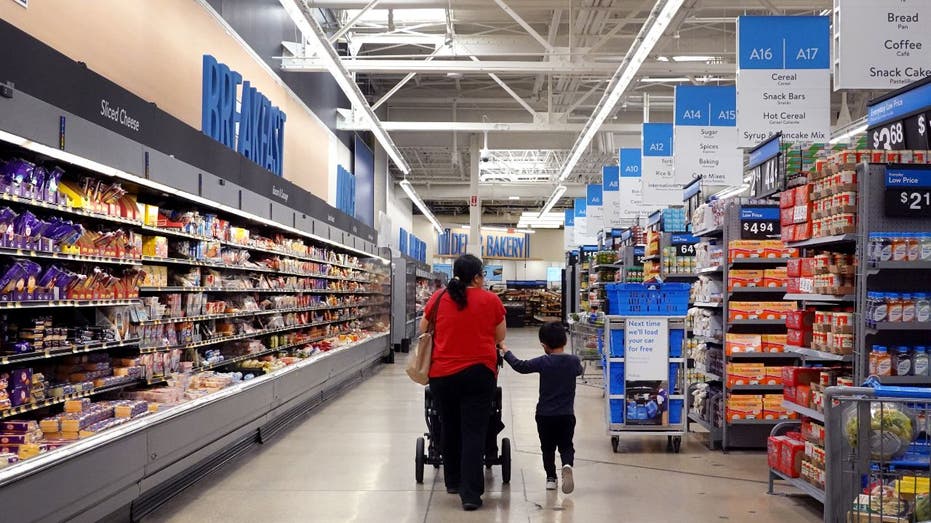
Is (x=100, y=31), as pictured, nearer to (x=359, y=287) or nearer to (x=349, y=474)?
(x=349, y=474)

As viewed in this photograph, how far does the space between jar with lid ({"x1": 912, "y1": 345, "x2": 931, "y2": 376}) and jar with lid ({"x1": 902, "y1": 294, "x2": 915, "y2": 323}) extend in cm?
21

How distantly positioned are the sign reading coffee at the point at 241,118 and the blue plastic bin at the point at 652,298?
4699mm

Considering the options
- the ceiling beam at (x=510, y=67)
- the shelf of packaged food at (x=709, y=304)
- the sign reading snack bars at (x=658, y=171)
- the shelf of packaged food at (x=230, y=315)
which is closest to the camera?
the shelf of packaged food at (x=230, y=315)

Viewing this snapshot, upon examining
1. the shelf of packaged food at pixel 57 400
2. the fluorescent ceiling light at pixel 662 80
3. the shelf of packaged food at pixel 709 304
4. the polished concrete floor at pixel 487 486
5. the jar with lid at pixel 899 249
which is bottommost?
the polished concrete floor at pixel 487 486

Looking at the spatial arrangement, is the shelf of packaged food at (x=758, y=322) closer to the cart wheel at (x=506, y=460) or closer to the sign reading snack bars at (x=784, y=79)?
the sign reading snack bars at (x=784, y=79)

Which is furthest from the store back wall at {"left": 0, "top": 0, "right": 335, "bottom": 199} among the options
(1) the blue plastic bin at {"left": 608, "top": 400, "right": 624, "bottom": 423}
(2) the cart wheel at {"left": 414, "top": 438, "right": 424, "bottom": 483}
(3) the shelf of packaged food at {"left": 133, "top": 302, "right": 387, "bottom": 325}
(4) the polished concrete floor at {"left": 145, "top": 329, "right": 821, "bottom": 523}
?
(1) the blue plastic bin at {"left": 608, "top": 400, "right": 624, "bottom": 423}

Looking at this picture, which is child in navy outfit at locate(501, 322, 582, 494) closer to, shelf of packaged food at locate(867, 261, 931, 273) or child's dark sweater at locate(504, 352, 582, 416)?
child's dark sweater at locate(504, 352, 582, 416)

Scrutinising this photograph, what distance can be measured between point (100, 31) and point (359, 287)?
926cm

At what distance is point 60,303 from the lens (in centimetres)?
451

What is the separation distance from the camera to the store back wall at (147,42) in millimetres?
5824

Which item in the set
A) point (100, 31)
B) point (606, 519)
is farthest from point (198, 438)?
point (100, 31)

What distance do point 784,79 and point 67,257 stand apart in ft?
21.8

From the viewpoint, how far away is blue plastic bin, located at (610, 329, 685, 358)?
24.1 ft

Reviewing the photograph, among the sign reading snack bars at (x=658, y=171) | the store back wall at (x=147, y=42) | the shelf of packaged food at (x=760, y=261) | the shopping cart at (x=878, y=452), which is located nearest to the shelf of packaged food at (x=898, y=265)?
→ the shopping cart at (x=878, y=452)
